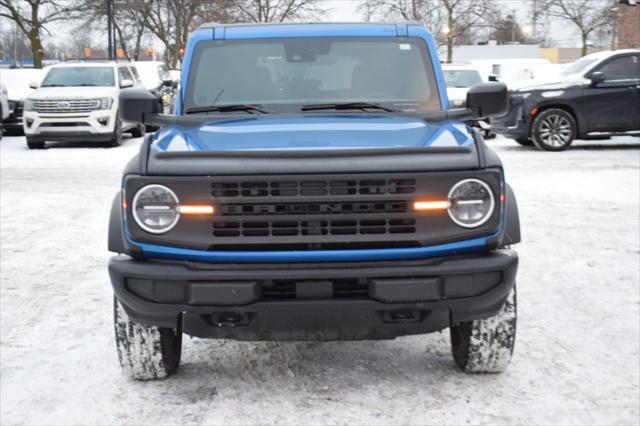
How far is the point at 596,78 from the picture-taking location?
16031mm

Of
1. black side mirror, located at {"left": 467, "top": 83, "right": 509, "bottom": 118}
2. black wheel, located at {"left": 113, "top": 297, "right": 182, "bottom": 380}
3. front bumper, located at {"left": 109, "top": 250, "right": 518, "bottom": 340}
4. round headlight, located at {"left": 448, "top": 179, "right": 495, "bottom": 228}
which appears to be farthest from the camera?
black side mirror, located at {"left": 467, "top": 83, "right": 509, "bottom": 118}

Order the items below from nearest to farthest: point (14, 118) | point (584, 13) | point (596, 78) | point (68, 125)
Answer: point (596, 78) < point (68, 125) < point (14, 118) < point (584, 13)

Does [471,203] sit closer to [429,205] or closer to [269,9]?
[429,205]

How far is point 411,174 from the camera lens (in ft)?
12.5

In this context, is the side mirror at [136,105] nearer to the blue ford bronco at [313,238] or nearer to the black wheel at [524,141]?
the blue ford bronco at [313,238]

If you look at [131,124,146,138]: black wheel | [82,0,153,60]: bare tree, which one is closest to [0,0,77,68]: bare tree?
[82,0,153,60]: bare tree

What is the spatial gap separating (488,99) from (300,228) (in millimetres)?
1594

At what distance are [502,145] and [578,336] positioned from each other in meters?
13.5

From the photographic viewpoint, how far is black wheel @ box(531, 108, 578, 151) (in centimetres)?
1622

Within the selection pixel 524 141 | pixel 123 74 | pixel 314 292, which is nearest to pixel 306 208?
pixel 314 292

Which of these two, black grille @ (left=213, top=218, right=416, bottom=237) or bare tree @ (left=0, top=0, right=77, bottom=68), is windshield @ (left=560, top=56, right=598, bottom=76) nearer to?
black grille @ (left=213, top=218, right=416, bottom=237)

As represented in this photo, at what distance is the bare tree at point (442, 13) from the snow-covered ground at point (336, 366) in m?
38.8

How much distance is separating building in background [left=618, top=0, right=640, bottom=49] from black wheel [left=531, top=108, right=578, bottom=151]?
26992 mm

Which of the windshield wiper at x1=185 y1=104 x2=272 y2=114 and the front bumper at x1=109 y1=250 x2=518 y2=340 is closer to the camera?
the front bumper at x1=109 y1=250 x2=518 y2=340
